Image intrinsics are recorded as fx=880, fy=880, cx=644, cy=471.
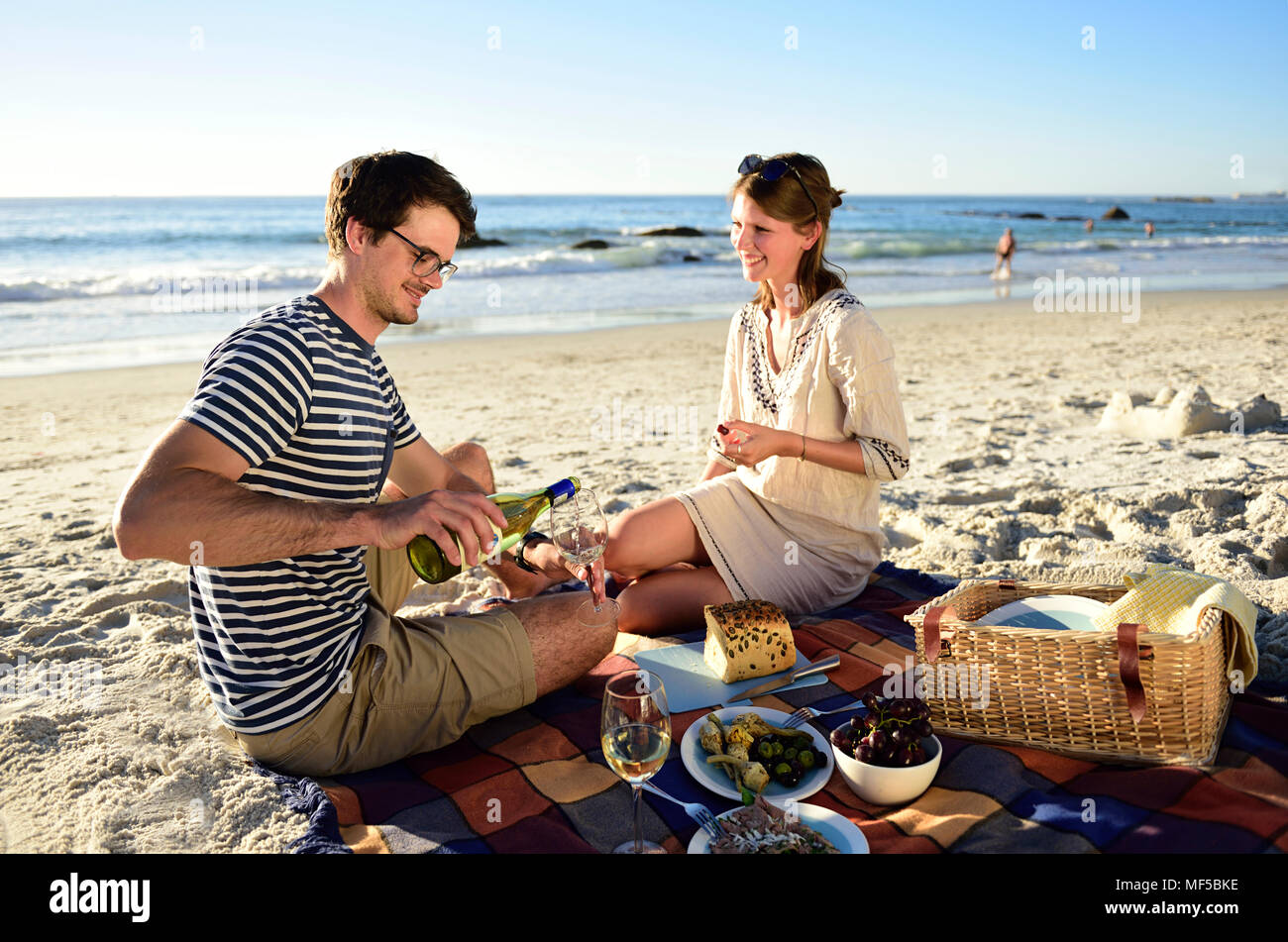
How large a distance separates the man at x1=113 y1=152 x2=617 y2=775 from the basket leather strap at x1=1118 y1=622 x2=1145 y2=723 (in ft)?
5.52

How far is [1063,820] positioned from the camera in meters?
2.54

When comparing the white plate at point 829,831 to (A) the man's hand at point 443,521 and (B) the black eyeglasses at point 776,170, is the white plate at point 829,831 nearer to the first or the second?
(A) the man's hand at point 443,521

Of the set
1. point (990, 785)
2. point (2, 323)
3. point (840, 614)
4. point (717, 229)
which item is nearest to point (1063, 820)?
point (990, 785)

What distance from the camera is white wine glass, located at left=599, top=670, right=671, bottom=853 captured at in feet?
6.83

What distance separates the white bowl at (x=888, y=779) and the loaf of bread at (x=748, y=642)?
2.60ft

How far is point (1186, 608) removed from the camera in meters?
2.86

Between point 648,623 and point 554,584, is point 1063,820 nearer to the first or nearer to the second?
point 648,623

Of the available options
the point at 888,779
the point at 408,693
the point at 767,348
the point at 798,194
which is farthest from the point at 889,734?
the point at 798,194

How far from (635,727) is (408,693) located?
126cm

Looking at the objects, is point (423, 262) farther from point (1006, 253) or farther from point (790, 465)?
point (1006, 253)

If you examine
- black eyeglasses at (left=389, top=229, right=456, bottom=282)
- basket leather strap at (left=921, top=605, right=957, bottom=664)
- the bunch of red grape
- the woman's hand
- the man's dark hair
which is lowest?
the bunch of red grape

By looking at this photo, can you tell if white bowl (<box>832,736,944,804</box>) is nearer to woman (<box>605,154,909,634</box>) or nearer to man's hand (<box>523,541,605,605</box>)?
man's hand (<box>523,541,605,605</box>)

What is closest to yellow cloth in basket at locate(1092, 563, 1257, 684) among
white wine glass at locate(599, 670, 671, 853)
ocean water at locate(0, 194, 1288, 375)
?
white wine glass at locate(599, 670, 671, 853)
